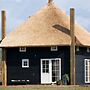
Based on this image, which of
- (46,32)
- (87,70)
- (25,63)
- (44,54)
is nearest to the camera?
(44,54)

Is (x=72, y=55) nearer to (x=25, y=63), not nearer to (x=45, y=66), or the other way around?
(x=45, y=66)

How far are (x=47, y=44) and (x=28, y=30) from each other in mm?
3966

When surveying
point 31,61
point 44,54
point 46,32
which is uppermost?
point 46,32

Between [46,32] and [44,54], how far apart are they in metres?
2.51

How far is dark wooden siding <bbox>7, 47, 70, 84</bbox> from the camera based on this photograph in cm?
5019

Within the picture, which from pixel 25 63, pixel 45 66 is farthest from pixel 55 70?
pixel 25 63

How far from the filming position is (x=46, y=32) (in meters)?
52.0

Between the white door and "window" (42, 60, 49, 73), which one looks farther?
"window" (42, 60, 49, 73)

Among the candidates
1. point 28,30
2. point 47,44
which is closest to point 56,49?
point 47,44

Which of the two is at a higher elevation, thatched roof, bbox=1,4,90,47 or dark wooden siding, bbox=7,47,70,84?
thatched roof, bbox=1,4,90,47

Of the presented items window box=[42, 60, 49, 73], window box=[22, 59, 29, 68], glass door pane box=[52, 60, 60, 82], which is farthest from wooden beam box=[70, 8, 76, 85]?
window box=[22, 59, 29, 68]

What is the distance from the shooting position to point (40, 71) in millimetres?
50781

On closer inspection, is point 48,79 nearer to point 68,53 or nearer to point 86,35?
point 68,53

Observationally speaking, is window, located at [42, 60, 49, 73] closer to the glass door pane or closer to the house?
the house
